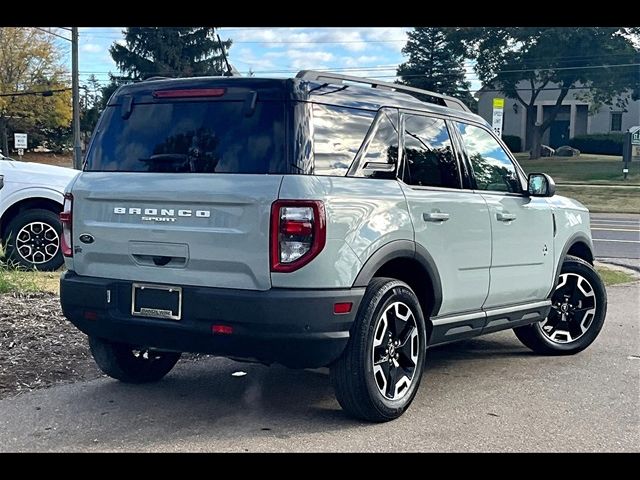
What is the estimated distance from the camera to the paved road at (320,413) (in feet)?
15.0

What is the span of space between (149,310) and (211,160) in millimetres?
948

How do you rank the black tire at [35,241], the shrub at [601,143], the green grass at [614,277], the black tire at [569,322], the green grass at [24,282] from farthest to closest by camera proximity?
the shrub at [601,143] < the green grass at [614,277] < the black tire at [35,241] < the green grass at [24,282] < the black tire at [569,322]

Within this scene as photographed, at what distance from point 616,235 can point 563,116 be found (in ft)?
158

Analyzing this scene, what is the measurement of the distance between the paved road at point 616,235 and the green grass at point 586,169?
494 inches

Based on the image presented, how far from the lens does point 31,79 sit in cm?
4894

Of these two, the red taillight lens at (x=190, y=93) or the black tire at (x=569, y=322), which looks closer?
the red taillight lens at (x=190, y=93)

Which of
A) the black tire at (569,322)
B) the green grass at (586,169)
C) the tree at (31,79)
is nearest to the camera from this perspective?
the black tire at (569,322)

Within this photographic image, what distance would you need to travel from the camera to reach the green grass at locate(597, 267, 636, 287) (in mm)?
11383

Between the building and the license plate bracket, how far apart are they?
185 feet

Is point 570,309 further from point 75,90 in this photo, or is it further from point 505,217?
point 75,90

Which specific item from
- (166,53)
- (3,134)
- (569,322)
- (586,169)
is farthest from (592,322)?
(3,134)

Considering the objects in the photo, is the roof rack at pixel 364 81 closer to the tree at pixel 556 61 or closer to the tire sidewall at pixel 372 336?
the tire sidewall at pixel 372 336

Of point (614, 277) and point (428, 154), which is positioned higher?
point (428, 154)

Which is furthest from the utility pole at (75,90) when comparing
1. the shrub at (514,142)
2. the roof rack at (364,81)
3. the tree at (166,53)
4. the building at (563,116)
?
the shrub at (514,142)
